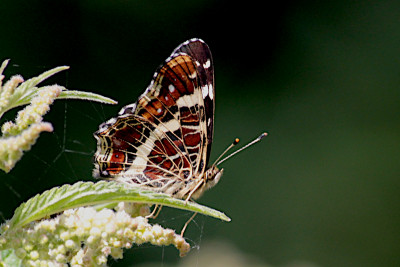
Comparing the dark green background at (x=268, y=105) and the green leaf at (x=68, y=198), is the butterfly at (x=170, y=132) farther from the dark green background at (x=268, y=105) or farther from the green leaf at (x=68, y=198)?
the dark green background at (x=268, y=105)

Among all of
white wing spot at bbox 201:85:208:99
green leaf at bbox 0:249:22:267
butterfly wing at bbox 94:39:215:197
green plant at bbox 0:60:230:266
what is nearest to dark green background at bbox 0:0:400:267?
butterfly wing at bbox 94:39:215:197

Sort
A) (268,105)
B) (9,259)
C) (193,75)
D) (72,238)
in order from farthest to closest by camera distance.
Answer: (268,105), (193,75), (9,259), (72,238)

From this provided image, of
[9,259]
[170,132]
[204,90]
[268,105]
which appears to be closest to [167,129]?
[170,132]

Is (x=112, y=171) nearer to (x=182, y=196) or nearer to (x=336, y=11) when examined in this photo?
(x=182, y=196)

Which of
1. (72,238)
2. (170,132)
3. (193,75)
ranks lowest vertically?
(72,238)

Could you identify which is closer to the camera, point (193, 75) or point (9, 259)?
point (9, 259)

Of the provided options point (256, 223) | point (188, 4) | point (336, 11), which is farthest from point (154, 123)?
point (336, 11)

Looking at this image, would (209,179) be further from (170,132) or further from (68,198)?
(68,198)
